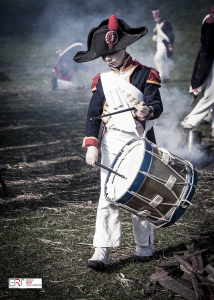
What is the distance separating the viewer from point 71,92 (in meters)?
13.2

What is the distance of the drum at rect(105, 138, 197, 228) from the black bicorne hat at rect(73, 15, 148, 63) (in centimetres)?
71

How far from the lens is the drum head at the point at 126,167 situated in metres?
2.28

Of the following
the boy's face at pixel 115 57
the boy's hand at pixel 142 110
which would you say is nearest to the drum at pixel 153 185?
the boy's hand at pixel 142 110

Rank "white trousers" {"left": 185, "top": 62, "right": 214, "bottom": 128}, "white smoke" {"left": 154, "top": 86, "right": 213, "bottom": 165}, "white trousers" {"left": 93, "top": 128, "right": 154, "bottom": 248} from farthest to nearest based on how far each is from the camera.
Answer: "white trousers" {"left": 185, "top": 62, "right": 214, "bottom": 128} < "white smoke" {"left": 154, "top": 86, "right": 213, "bottom": 165} < "white trousers" {"left": 93, "top": 128, "right": 154, "bottom": 248}

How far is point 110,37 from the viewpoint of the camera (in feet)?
8.04

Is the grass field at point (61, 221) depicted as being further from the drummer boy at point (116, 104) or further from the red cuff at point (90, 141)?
the red cuff at point (90, 141)

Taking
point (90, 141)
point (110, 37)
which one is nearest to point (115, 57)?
point (110, 37)

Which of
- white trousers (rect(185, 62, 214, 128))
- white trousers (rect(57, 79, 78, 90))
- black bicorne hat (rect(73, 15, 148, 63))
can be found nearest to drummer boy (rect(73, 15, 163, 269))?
black bicorne hat (rect(73, 15, 148, 63))

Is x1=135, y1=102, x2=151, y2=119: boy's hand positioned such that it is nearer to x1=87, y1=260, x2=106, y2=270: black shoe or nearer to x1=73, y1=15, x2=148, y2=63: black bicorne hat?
x1=73, y1=15, x2=148, y2=63: black bicorne hat

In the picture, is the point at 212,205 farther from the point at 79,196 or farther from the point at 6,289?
the point at 6,289

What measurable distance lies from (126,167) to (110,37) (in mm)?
960

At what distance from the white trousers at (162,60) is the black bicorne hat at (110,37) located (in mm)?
10535

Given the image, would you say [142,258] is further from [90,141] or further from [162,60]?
[162,60]

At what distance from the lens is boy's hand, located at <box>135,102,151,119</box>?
2.37m
